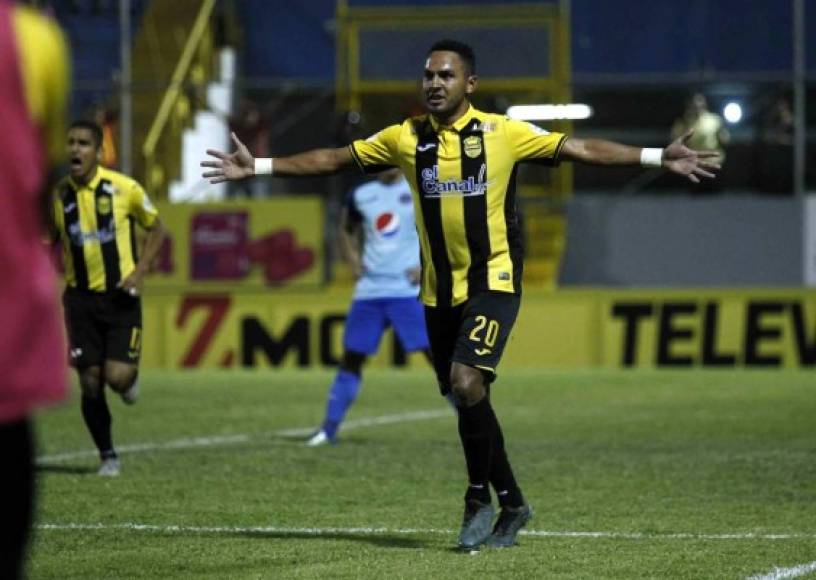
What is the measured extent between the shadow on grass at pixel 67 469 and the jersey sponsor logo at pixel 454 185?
4158 millimetres

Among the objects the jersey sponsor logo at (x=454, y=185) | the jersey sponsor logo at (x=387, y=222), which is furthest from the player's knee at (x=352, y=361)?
the jersey sponsor logo at (x=454, y=185)

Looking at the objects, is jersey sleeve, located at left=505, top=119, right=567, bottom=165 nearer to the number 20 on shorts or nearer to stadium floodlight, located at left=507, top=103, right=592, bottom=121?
the number 20 on shorts

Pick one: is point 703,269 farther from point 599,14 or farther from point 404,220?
point 404,220

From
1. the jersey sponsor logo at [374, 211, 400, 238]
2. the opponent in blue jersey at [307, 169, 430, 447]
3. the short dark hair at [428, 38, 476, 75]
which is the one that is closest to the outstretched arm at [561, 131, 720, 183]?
the short dark hair at [428, 38, 476, 75]

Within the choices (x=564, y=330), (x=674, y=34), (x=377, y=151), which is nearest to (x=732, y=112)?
(x=674, y=34)

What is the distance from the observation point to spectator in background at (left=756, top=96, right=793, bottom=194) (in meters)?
24.4

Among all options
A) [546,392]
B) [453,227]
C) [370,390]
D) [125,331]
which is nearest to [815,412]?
[546,392]

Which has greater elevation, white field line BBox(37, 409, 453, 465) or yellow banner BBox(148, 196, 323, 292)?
yellow banner BBox(148, 196, 323, 292)

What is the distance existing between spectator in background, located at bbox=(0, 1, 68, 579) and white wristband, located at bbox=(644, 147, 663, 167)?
417cm

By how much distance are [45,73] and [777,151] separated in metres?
21.6

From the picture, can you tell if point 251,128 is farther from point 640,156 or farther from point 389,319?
point 640,156

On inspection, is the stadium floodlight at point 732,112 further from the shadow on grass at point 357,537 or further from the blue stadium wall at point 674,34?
the shadow on grass at point 357,537

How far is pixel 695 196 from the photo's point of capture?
24.3 meters

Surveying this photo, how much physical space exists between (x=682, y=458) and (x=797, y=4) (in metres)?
13.2
